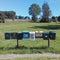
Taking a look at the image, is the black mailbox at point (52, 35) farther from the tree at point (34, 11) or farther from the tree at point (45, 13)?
the tree at point (34, 11)

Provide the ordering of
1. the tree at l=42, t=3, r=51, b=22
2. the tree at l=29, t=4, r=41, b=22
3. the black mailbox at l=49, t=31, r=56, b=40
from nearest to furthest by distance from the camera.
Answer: the black mailbox at l=49, t=31, r=56, b=40, the tree at l=42, t=3, r=51, b=22, the tree at l=29, t=4, r=41, b=22

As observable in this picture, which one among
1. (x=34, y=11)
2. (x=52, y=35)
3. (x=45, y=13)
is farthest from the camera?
(x=34, y=11)

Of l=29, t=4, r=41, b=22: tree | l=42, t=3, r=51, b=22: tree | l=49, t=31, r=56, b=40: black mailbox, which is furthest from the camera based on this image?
l=29, t=4, r=41, b=22: tree

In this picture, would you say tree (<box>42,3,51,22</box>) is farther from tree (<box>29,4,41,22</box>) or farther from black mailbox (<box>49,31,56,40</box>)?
black mailbox (<box>49,31,56,40</box>)

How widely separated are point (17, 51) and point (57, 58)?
7.93 ft

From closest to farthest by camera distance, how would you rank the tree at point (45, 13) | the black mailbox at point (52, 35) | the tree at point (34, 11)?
the black mailbox at point (52, 35)
the tree at point (45, 13)
the tree at point (34, 11)

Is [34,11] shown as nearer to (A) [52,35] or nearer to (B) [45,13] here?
(B) [45,13]

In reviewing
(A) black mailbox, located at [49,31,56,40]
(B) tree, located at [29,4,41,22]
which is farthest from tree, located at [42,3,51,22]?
(A) black mailbox, located at [49,31,56,40]

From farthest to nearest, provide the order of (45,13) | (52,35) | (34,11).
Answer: (34,11) → (45,13) → (52,35)

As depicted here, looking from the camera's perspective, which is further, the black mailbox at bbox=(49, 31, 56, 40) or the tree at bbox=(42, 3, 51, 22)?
the tree at bbox=(42, 3, 51, 22)

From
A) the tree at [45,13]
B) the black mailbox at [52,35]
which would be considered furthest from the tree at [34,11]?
the black mailbox at [52,35]

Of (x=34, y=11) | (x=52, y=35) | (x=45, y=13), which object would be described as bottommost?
(x=45, y=13)

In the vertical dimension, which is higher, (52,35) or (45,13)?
(52,35)

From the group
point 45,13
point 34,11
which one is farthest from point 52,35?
point 34,11
